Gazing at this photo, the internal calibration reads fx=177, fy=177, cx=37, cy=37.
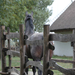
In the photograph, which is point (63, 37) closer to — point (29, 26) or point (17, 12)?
point (29, 26)

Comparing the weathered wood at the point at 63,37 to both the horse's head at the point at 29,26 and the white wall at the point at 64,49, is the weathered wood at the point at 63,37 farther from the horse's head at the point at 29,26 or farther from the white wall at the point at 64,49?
the white wall at the point at 64,49

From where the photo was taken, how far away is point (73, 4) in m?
15.9

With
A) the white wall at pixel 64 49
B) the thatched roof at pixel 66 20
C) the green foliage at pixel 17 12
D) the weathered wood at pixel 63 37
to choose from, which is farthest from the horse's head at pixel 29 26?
the white wall at pixel 64 49

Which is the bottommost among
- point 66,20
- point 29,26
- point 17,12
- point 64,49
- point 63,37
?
point 64,49

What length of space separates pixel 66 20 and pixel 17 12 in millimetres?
4431

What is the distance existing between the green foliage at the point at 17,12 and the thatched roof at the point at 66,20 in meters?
3.24

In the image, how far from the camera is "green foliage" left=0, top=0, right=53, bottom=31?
503 inches

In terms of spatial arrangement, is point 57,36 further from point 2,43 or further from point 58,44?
point 58,44

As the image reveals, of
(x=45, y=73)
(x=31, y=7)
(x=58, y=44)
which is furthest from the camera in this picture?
(x=58, y=44)

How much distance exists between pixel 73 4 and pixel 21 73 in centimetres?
1164

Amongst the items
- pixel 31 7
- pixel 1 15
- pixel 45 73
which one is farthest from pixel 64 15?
pixel 45 73

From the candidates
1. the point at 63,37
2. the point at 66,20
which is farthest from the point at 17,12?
the point at 63,37

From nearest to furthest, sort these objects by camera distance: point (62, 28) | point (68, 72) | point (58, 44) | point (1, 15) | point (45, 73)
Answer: point (68, 72), point (45, 73), point (1, 15), point (62, 28), point (58, 44)

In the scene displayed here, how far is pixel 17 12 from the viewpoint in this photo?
15156 mm
